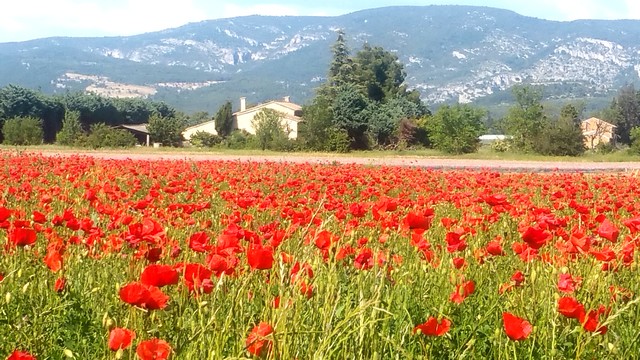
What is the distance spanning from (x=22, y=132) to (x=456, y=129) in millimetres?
29587

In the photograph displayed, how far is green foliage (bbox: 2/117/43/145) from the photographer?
48.1 m

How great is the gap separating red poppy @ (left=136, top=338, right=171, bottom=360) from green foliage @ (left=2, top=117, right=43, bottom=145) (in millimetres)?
49810

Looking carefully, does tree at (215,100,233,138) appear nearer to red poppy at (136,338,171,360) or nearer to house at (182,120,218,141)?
house at (182,120,218,141)

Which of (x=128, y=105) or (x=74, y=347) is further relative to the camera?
(x=128, y=105)

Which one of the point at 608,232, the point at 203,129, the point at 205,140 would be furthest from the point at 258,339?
the point at 203,129

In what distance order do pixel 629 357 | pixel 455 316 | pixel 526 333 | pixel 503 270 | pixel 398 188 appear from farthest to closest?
pixel 398 188 → pixel 503 270 → pixel 455 316 → pixel 629 357 → pixel 526 333

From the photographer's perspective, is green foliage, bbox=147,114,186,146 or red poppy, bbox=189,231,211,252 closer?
red poppy, bbox=189,231,211,252

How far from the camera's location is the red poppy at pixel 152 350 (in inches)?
64.8

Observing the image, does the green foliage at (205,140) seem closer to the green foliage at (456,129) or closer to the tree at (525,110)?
the green foliage at (456,129)

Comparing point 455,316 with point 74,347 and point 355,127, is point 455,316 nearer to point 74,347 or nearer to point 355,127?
point 74,347

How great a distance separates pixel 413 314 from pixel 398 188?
21.3 feet

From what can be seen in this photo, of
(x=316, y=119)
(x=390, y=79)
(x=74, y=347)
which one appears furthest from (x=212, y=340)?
(x=390, y=79)

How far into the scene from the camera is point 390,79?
80.6m

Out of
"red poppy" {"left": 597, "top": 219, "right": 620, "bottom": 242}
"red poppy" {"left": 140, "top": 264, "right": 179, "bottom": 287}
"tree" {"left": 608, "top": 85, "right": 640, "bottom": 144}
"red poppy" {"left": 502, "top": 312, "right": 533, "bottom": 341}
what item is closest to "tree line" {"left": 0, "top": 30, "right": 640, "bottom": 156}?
"tree" {"left": 608, "top": 85, "right": 640, "bottom": 144}
